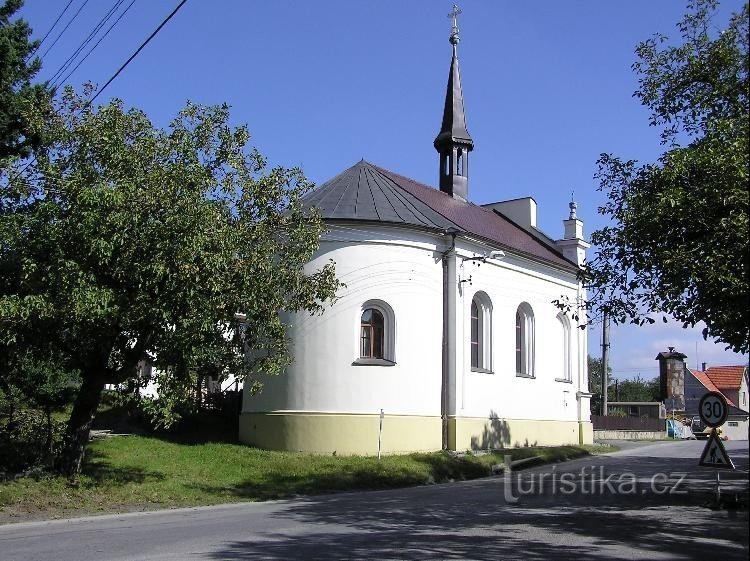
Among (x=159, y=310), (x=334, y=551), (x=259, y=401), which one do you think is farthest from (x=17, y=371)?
(x=334, y=551)

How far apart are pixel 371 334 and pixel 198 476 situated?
296 inches

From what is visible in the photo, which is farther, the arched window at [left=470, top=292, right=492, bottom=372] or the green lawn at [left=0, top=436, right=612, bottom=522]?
the arched window at [left=470, top=292, right=492, bottom=372]

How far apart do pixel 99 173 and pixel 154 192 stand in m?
1.47

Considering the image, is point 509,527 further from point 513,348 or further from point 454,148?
point 454,148

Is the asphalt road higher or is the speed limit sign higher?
the speed limit sign

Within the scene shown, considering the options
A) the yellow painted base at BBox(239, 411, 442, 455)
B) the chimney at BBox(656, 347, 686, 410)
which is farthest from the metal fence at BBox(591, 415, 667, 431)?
the yellow painted base at BBox(239, 411, 442, 455)

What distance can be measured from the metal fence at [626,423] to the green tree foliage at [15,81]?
37334mm

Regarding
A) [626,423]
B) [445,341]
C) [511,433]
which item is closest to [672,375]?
[626,423]

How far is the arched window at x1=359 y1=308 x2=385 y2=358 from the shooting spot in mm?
24141

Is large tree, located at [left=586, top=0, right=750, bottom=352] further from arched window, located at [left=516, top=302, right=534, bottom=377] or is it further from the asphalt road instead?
arched window, located at [left=516, top=302, right=534, bottom=377]

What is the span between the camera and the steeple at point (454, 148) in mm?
33469

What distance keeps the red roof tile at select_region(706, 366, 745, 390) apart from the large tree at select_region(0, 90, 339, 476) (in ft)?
213

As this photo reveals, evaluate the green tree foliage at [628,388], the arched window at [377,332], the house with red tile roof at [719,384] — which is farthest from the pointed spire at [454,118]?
the green tree foliage at [628,388]

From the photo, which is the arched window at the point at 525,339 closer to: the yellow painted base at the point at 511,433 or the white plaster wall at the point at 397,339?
the yellow painted base at the point at 511,433
